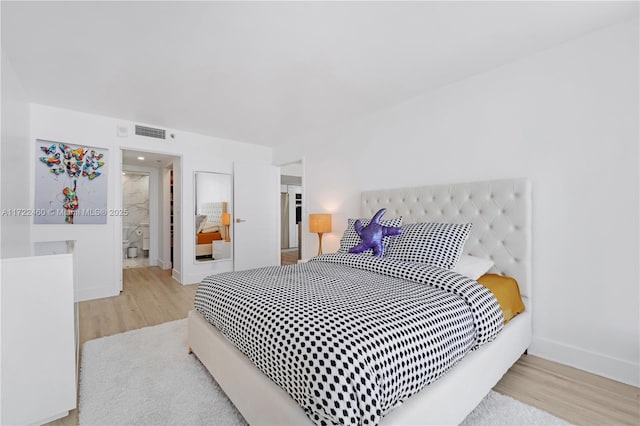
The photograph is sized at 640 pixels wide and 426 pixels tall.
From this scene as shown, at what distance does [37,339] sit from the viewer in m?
1.38

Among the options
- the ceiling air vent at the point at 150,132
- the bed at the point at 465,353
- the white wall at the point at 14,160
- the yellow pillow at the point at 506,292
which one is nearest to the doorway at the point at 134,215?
the ceiling air vent at the point at 150,132

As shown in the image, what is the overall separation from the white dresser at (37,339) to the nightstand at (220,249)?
10.3ft

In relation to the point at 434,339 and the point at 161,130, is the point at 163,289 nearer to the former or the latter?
the point at 161,130

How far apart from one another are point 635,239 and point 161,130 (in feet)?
15.8

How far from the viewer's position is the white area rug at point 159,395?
1.44 m

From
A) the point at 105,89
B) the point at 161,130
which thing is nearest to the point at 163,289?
the point at 161,130

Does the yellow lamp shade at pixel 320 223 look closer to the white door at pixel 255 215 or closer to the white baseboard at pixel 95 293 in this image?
the white door at pixel 255 215

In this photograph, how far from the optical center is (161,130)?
3.93 metres

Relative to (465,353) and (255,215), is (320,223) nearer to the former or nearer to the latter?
(255,215)

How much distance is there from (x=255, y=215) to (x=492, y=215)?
3501 millimetres

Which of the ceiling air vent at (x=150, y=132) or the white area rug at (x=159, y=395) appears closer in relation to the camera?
the white area rug at (x=159, y=395)

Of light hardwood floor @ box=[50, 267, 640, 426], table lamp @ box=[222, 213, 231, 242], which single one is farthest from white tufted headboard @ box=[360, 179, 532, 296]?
table lamp @ box=[222, 213, 231, 242]

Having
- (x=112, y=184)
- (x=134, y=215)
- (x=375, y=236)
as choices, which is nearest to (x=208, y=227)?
(x=112, y=184)

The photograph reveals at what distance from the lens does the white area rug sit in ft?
4.72
